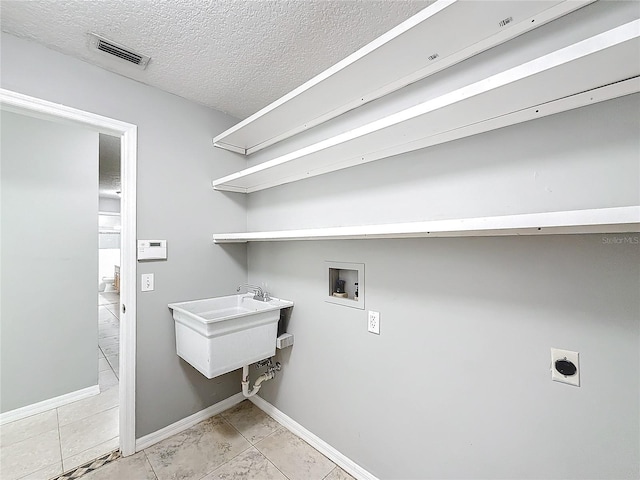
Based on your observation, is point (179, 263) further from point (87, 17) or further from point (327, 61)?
point (327, 61)

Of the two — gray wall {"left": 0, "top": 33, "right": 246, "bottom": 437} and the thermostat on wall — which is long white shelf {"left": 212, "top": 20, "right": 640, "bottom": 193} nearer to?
gray wall {"left": 0, "top": 33, "right": 246, "bottom": 437}

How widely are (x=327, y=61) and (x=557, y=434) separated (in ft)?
6.93

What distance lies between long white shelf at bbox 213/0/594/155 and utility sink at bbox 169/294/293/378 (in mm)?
1369

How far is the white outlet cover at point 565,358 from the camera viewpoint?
3.25 feet

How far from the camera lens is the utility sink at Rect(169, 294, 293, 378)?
1699mm

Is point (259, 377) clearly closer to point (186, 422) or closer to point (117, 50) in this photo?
point (186, 422)

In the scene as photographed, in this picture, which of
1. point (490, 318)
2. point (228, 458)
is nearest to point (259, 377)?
point (228, 458)

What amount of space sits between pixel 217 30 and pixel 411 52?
1.01 metres

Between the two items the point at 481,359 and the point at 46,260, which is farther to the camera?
the point at 46,260

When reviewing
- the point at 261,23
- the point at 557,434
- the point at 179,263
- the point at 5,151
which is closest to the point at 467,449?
the point at 557,434

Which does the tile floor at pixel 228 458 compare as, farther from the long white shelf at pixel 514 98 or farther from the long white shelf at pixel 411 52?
the long white shelf at pixel 411 52

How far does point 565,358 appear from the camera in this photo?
101 centimetres

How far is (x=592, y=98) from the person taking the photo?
94 cm

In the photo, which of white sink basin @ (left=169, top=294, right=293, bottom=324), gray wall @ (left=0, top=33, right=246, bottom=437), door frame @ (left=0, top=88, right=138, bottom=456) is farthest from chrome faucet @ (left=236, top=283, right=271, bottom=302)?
door frame @ (left=0, top=88, right=138, bottom=456)
